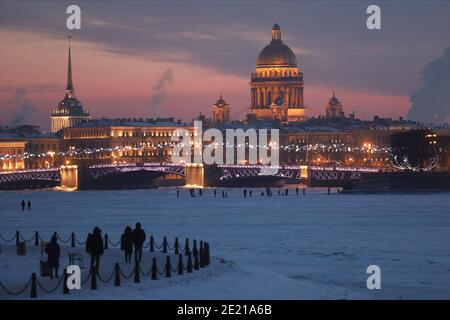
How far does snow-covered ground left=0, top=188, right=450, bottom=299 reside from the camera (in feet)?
96.6

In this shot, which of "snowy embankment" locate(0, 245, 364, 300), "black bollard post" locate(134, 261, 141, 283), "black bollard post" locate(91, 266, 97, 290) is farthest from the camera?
"black bollard post" locate(134, 261, 141, 283)

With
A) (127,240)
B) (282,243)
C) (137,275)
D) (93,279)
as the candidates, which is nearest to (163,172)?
(282,243)

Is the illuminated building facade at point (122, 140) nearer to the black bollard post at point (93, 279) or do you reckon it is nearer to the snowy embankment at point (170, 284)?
the snowy embankment at point (170, 284)

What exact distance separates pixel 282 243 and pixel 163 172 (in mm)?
84102

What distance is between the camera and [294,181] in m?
137

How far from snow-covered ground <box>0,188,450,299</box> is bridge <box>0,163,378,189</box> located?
38.9 m

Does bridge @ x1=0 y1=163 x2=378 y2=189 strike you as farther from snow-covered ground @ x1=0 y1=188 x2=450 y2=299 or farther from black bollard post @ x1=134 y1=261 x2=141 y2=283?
black bollard post @ x1=134 y1=261 x2=141 y2=283

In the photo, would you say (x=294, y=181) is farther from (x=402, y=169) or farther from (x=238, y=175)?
(x=402, y=169)

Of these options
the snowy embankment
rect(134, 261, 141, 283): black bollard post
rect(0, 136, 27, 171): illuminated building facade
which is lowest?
the snowy embankment

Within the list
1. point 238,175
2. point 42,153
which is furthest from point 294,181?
point 42,153

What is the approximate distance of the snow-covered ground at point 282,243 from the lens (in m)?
29.5

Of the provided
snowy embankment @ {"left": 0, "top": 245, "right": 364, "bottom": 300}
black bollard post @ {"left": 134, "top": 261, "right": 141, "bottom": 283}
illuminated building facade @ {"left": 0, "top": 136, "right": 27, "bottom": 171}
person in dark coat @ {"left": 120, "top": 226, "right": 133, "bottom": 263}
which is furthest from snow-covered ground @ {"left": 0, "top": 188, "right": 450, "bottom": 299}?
illuminated building facade @ {"left": 0, "top": 136, "right": 27, "bottom": 171}

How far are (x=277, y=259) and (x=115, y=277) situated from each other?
31.5 ft

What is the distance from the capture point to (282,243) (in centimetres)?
4369
